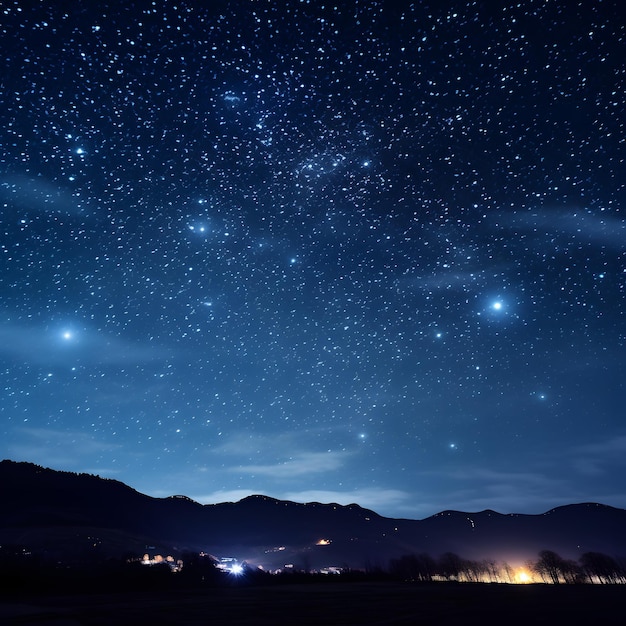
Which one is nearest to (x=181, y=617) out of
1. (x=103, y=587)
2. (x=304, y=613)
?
(x=304, y=613)

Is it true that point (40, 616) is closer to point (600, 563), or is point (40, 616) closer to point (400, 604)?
point (400, 604)

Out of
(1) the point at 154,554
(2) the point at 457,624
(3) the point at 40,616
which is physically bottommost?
(1) the point at 154,554

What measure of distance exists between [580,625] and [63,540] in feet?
549

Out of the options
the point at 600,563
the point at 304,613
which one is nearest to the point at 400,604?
the point at 304,613

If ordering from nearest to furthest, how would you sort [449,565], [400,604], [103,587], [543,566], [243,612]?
[243,612], [400,604], [103,587], [449,565], [543,566]

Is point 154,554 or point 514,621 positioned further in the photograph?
point 154,554

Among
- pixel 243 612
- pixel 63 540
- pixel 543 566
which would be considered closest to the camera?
pixel 243 612

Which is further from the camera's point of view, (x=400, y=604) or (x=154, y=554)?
(x=154, y=554)

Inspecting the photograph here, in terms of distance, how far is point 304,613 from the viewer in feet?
57.8

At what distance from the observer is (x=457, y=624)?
14844 mm

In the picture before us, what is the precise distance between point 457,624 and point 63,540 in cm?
16548

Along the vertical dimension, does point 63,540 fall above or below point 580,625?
below

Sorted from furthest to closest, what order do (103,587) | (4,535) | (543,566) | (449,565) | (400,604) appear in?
1. (4,535)
2. (543,566)
3. (449,565)
4. (103,587)
5. (400,604)

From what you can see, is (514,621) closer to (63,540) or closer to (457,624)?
(457,624)
